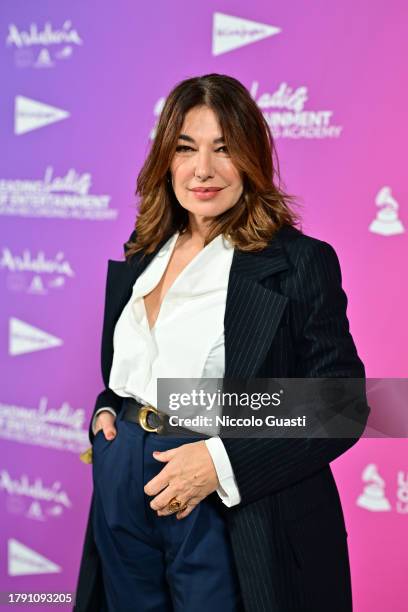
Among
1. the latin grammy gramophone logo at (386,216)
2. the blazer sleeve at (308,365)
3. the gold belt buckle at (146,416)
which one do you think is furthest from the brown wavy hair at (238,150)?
the latin grammy gramophone logo at (386,216)

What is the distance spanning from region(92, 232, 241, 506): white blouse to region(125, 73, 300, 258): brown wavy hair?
0.06 meters

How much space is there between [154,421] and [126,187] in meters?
1.30

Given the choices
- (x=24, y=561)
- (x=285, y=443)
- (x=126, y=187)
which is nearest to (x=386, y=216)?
(x=126, y=187)

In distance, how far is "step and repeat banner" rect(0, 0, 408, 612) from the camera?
249cm

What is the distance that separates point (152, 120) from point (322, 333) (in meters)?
1.40

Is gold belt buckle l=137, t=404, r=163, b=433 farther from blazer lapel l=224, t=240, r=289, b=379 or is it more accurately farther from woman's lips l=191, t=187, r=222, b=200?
woman's lips l=191, t=187, r=222, b=200

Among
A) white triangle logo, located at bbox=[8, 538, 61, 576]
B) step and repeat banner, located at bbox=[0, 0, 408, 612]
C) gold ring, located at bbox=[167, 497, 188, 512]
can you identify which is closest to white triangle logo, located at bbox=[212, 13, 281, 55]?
step and repeat banner, located at bbox=[0, 0, 408, 612]

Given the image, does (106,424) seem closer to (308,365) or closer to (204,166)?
(308,365)

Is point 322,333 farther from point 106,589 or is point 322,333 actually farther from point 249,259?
point 106,589

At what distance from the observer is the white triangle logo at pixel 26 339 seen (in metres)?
2.95

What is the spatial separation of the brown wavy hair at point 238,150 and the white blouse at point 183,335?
0.06 metres

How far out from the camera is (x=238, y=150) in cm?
170

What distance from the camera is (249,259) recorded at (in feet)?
5.60

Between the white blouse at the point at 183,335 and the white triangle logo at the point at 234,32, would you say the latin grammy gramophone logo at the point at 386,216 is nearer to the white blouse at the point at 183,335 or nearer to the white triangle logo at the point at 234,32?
the white triangle logo at the point at 234,32
